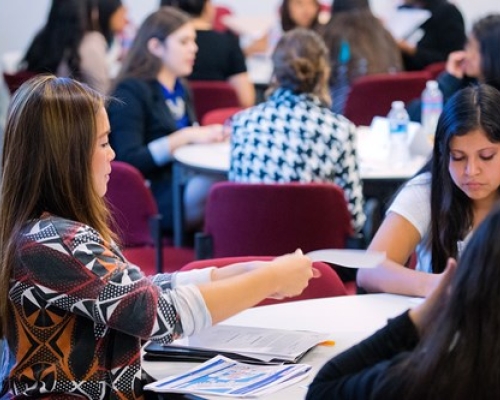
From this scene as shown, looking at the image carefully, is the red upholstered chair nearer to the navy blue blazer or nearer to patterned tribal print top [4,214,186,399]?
the navy blue blazer

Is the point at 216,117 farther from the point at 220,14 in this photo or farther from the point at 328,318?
the point at 220,14

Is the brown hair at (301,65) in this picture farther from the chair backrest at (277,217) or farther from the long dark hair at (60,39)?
the long dark hair at (60,39)

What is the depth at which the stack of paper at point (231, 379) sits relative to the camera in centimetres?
215

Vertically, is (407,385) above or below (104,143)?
below

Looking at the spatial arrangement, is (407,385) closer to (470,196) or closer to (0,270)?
(0,270)

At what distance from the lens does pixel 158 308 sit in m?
2.19

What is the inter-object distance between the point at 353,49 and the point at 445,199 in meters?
3.34

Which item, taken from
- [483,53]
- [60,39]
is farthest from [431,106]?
[60,39]

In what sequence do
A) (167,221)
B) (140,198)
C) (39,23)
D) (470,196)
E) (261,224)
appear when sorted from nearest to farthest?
1. (470,196)
2. (261,224)
3. (140,198)
4. (167,221)
5. (39,23)

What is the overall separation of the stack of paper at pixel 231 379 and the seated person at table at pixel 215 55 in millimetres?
4547

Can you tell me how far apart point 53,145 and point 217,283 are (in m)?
0.43

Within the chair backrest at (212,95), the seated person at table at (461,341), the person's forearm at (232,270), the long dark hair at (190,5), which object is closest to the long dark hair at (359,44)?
the chair backrest at (212,95)

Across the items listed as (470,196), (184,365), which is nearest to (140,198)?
(470,196)

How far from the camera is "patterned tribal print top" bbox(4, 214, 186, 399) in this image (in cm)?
216
